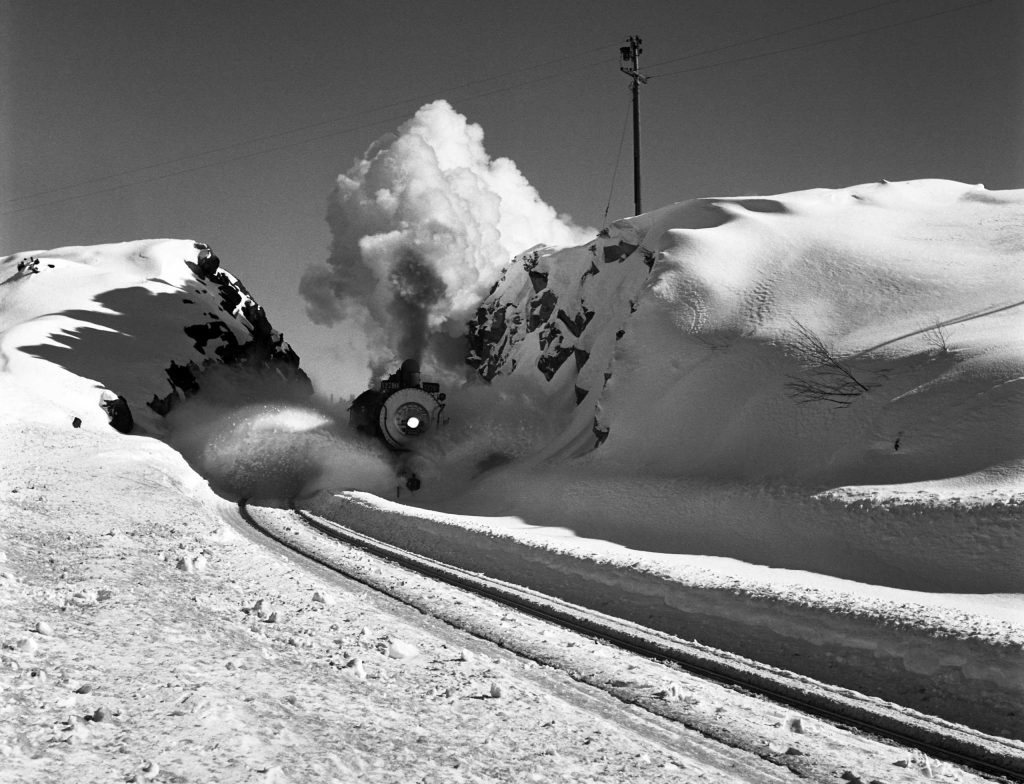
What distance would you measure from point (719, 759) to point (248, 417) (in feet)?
129

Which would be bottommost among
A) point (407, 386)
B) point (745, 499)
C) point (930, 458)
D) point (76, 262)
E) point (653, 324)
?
point (745, 499)

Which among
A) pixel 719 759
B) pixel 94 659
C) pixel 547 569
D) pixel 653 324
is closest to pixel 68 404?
pixel 653 324

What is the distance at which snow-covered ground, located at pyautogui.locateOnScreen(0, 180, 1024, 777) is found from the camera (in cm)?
1155

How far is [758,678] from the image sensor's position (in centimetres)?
869

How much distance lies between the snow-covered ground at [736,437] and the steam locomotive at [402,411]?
1003 millimetres

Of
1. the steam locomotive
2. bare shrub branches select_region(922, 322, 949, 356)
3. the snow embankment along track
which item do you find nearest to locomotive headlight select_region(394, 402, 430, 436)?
the steam locomotive

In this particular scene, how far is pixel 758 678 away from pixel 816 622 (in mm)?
2272

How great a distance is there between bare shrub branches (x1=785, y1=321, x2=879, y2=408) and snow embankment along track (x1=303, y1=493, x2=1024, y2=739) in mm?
8087

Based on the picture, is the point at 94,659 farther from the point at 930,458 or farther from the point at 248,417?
the point at 248,417

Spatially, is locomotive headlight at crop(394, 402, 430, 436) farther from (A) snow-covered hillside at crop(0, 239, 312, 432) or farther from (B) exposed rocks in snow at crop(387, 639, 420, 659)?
(B) exposed rocks in snow at crop(387, 639, 420, 659)

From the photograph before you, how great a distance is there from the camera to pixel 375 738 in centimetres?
543

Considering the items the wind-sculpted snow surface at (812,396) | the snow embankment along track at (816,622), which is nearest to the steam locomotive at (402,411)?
the wind-sculpted snow surface at (812,396)

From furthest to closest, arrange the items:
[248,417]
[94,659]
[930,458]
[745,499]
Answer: [248,417] < [745,499] < [930,458] < [94,659]

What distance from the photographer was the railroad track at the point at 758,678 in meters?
6.83
